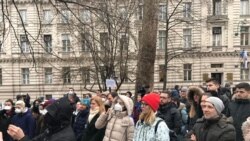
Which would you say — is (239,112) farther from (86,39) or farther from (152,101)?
(86,39)

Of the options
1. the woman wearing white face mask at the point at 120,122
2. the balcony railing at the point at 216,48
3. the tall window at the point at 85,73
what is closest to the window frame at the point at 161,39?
the balcony railing at the point at 216,48

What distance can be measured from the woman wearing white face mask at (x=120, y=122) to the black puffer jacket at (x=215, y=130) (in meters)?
1.93

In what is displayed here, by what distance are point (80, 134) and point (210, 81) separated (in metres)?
2.88

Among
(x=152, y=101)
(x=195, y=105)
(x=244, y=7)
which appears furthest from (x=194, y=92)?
(x=244, y=7)

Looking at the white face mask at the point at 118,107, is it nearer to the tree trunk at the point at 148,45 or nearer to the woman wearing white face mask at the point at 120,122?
the woman wearing white face mask at the point at 120,122

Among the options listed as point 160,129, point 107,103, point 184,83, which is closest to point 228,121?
point 160,129

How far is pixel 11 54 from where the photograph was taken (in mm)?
50312

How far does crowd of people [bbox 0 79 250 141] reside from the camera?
4207mm

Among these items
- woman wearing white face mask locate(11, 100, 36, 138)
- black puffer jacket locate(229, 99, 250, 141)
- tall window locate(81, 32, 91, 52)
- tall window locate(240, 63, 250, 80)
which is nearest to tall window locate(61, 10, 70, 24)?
tall window locate(81, 32, 91, 52)

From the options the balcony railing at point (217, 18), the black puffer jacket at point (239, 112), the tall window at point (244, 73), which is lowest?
the tall window at point (244, 73)

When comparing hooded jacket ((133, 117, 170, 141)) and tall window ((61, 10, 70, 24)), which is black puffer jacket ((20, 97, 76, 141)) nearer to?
hooded jacket ((133, 117, 170, 141))

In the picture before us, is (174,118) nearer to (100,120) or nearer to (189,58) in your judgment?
(100,120)

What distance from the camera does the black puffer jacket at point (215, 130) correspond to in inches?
193

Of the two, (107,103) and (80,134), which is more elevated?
(107,103)
